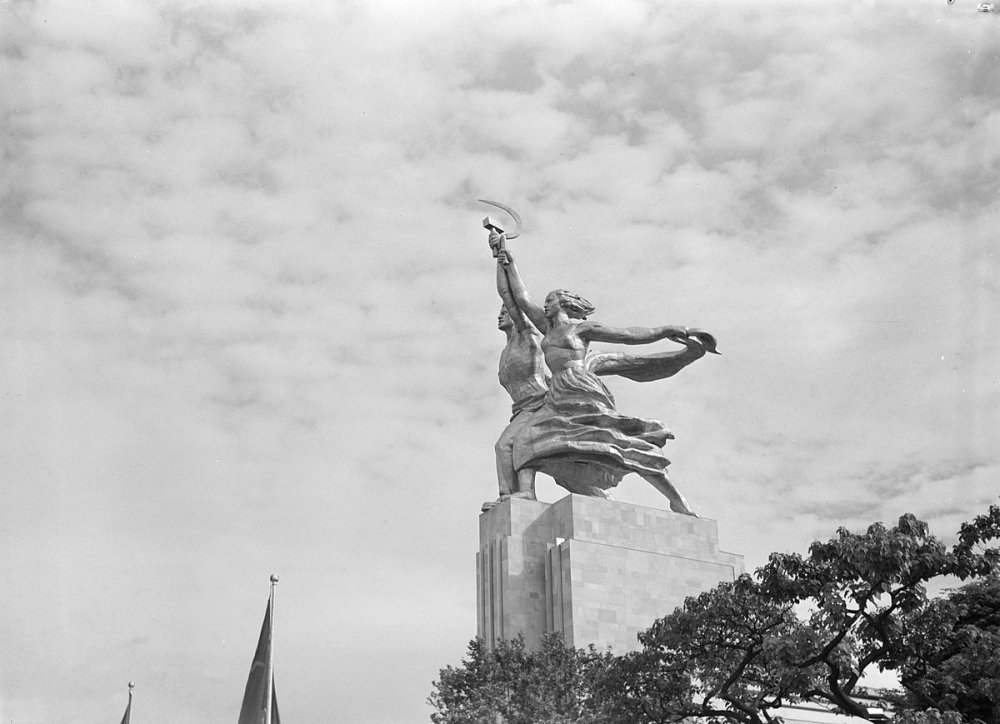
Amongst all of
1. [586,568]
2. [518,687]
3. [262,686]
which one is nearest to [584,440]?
[586,568]

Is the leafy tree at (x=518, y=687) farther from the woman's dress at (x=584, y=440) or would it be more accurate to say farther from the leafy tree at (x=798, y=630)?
the woman's dress at (x=584, y=440)

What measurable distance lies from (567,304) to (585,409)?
277 centimetres

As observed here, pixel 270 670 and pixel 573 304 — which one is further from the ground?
pixel 573 304

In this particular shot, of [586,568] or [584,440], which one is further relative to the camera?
[584,440]

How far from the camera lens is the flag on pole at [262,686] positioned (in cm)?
2129

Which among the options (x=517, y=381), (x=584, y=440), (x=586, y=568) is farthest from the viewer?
(x=517, y=381)

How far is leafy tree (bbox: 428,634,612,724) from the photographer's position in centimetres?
2123

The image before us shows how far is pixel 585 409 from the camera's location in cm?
3050

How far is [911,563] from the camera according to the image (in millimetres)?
17500

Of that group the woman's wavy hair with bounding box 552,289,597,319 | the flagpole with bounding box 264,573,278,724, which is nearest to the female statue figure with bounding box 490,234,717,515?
the woman's wavy hair with bounding box 552,289,597,319

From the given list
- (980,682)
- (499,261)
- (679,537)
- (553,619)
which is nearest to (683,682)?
(980,682)

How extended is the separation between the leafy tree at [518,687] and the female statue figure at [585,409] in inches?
308

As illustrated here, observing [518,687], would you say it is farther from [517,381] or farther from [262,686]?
[517,381]

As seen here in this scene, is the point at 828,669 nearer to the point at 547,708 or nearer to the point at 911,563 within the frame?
the point at 911,563
